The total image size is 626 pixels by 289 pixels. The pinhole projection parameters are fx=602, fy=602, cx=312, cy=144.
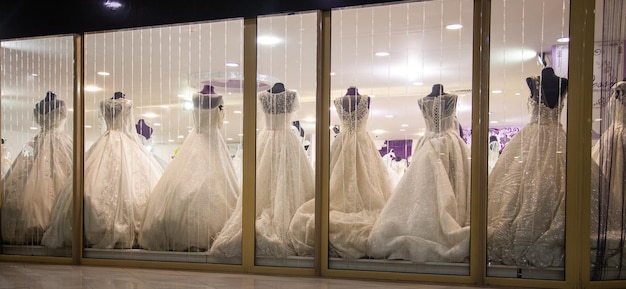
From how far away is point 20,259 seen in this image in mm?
5641

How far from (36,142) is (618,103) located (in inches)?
200

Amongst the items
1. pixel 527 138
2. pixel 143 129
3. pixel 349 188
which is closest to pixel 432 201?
pixel 349 188

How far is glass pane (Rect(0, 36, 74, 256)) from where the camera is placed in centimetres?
564

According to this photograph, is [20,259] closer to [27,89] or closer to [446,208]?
[27,89]

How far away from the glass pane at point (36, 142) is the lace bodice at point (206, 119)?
1.26 metres

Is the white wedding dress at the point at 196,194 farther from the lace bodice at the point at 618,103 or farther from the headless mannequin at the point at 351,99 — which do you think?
the lace bodice at the point at 618,103

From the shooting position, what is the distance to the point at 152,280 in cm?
452

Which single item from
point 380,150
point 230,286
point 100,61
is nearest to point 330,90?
point 380,150

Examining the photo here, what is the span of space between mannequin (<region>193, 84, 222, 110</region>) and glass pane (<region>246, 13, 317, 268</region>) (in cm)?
44

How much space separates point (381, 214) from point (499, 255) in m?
0.91

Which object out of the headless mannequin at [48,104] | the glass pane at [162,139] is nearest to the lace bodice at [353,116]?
the glass pane at [162,139]

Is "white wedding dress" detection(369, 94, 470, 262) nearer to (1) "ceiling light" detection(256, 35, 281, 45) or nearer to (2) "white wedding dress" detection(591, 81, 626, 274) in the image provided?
(2) "white wedding dress" detection(591, 81, 626, 274)

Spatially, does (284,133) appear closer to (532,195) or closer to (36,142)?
(532,195)

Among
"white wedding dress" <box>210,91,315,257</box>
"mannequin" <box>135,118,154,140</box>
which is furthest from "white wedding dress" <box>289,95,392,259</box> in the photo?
"mannequin" <box>135,118,154,140</box>
